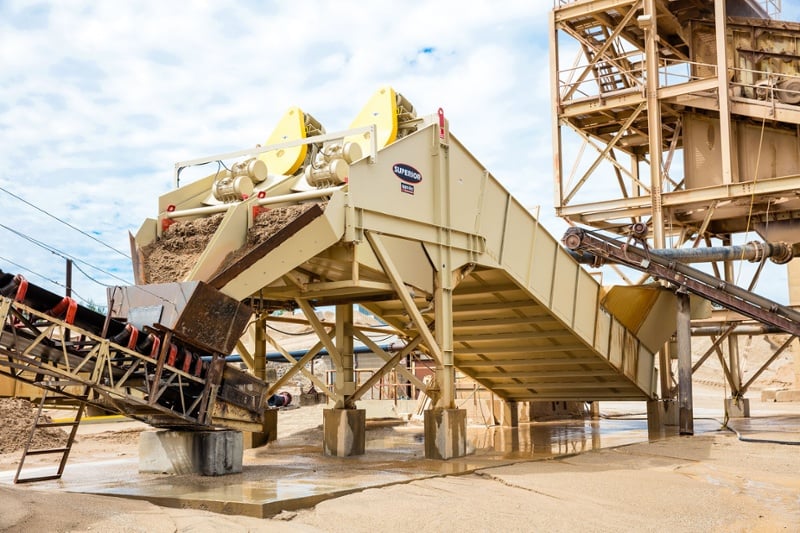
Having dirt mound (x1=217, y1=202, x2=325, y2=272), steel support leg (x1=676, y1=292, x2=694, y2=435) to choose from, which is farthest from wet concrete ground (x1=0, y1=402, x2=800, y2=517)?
dirt mound (x1=217, y1=202, x2=325, y2=272)

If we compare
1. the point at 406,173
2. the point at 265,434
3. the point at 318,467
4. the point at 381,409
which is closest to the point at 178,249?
the point at 406,173

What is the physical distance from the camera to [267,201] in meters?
13.6

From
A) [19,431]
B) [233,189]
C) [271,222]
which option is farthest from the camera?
[19,431]

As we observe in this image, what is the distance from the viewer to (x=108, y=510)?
8.66m

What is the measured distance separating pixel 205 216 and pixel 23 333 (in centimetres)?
494

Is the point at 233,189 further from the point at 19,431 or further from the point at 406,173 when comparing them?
the point at 19,431

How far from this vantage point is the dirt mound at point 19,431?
17156mm

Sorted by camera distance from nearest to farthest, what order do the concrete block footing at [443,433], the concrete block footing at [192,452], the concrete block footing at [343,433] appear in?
the concrete block footing at [192,452] → the concrete block footing at [443,433] → the concrete block footing at [343,433]

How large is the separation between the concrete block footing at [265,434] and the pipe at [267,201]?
16.6 feet

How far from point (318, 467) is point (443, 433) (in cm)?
219

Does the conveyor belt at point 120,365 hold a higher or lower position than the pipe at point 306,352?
lower

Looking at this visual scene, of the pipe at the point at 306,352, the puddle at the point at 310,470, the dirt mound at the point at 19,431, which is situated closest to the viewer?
the puddle at the point at 310,470

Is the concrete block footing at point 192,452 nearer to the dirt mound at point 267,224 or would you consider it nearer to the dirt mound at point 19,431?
the dirt mound at point 267,224

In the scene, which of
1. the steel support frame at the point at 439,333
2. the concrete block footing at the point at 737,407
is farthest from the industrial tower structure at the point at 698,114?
the steel support frame at the point at 439,333
